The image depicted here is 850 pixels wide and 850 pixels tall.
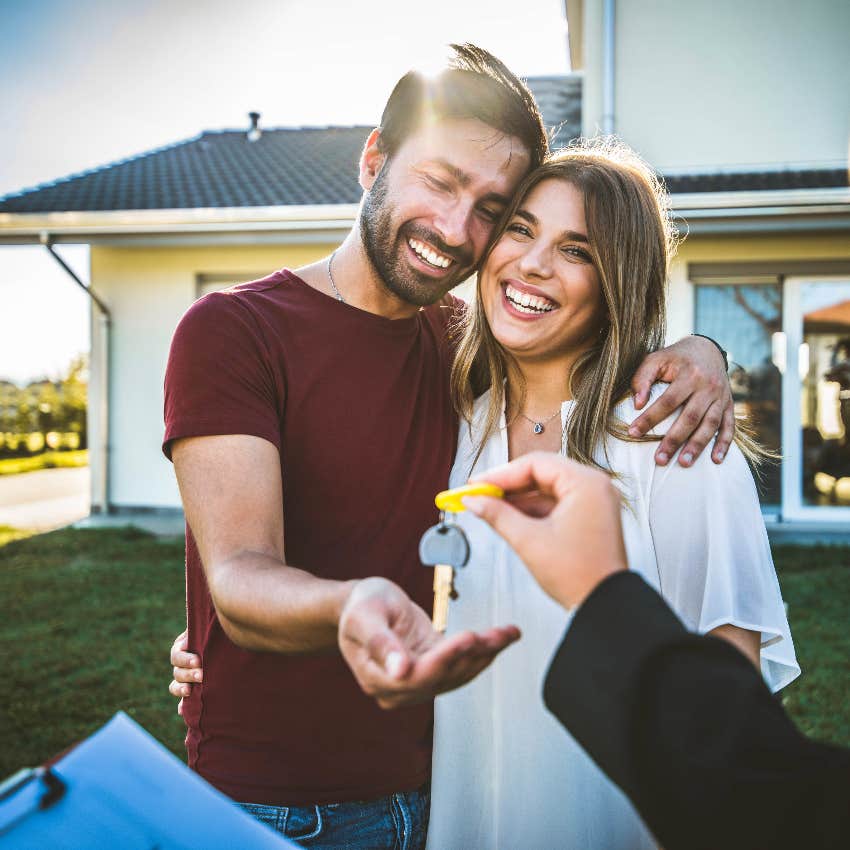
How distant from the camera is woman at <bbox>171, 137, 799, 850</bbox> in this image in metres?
1.89

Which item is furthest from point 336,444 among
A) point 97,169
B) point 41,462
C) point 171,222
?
point 41,462

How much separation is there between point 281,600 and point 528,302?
122 centimetres

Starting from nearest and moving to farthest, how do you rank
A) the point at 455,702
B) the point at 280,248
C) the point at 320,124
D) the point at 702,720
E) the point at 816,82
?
the point at 702,720, the point at 455,702, the point at 816,82, the point at 280,248, the point at 320,124

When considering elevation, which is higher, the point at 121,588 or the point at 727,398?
the point at 727,398

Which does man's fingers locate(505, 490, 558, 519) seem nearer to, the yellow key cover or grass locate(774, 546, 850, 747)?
the yellow key cover

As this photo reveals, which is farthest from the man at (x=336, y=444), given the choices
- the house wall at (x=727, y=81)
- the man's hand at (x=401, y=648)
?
the house wall at (x=727, y=81)

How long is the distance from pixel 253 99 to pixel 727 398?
13.1 meters

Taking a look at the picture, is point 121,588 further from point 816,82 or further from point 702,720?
point 816,82

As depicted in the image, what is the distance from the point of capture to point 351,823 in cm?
188

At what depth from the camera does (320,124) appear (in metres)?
13.4

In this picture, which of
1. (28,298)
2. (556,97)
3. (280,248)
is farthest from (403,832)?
(28,298)

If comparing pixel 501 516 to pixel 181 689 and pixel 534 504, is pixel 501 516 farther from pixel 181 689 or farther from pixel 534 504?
pixel 181 689

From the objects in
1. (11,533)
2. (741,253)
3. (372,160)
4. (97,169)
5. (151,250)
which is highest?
(97,169)

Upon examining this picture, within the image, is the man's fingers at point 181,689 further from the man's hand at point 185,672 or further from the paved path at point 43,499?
the paved path at point 43,499
